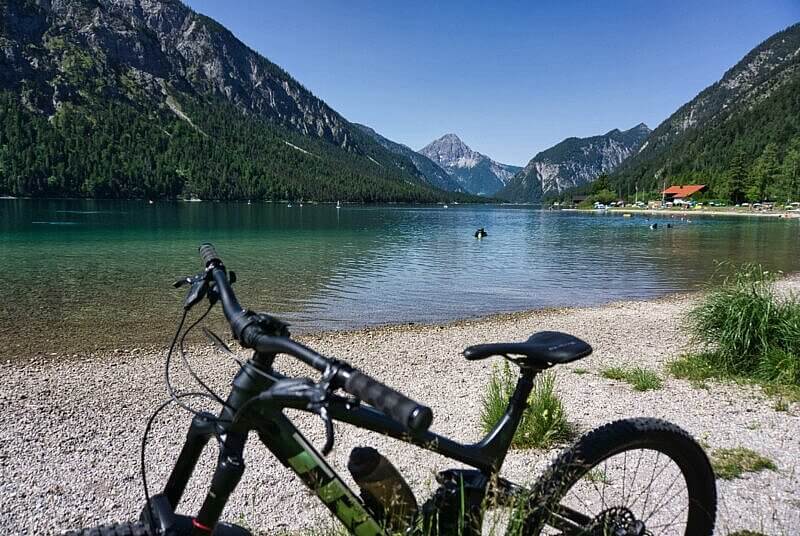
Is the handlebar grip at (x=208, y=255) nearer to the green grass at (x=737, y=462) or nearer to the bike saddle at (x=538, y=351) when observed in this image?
the bike saddle at (x=538, y=351)


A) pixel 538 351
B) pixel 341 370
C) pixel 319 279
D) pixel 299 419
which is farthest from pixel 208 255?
pixel 319 279

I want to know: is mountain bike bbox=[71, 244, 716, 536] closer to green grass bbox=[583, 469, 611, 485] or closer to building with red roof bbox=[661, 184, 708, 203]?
green grass bbox=[583, 469, 611, 485]

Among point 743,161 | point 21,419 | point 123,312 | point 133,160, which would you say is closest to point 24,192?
point 133,160

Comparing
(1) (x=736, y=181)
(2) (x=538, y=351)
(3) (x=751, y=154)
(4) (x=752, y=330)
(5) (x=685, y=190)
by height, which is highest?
(3) (x=751, y=154)

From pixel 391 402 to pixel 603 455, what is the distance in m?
1.73

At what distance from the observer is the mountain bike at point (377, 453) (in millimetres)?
1738

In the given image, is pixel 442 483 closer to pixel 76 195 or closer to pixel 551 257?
pixel 551 257

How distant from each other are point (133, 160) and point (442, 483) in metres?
214

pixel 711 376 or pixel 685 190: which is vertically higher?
pixel 685 190

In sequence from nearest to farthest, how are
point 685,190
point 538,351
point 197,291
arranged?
point 197,291 → point 538,351 → point 685,190

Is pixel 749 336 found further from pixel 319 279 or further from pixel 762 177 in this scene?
pixel 762 177

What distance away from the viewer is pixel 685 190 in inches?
6344

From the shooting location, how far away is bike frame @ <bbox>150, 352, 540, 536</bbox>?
75.1 inches

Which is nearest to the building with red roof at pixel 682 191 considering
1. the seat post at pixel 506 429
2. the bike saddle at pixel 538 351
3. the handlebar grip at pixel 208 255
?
the bike saddle at pixel 538 351
